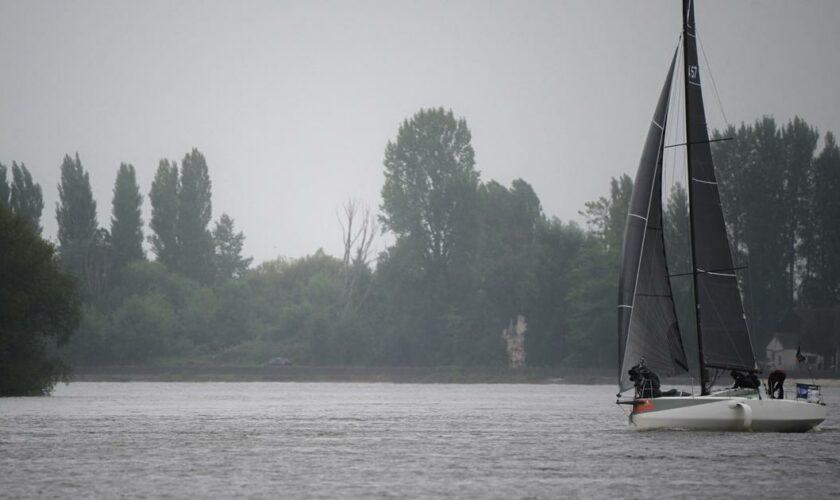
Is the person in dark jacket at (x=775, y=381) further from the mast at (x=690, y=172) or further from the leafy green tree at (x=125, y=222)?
the leafy green tree at (x=125, y=222)

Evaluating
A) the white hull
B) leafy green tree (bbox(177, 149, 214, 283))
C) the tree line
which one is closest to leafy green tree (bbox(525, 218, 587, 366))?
the tree line

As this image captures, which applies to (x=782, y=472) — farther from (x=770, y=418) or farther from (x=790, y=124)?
(x=790, y=124)

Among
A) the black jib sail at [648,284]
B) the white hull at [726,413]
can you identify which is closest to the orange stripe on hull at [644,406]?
the white hull at [726,413]

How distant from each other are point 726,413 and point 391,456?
34.9 feet

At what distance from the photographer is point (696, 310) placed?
4209 centimetres

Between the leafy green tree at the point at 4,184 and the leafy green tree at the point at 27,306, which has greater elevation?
the leafy green tree at the point at 4,184

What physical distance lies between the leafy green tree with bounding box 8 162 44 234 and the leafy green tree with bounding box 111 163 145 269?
689 cm

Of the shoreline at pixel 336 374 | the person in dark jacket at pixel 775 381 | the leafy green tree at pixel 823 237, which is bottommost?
the person in dark jacket at pixel 775 381

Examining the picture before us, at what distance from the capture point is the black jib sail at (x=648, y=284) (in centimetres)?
4228

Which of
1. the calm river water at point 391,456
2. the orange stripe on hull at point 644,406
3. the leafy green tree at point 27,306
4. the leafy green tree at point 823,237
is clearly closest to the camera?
the calm river water at point 391,456

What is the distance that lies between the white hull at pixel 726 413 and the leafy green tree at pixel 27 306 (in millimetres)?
34134

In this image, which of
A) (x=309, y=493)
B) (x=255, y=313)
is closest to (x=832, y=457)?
(x=309, y=493)

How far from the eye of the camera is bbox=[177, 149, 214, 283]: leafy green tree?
13525 cm

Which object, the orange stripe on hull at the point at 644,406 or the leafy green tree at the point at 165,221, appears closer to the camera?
the orange stripe on hull at the point at 644,406
